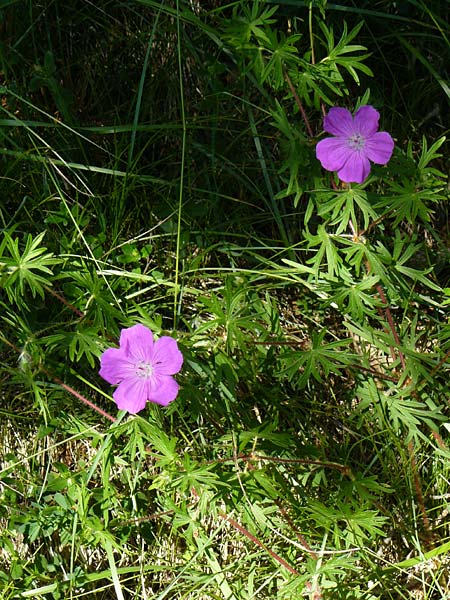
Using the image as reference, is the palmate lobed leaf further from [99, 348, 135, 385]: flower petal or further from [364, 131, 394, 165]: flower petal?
[364, 131, 394, 165]: flower petal

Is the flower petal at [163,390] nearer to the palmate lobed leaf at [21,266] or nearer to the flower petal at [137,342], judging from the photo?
the flower petal at [137,342]

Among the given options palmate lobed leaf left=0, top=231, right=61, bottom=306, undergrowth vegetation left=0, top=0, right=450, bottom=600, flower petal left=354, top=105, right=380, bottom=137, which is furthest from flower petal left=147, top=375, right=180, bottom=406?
flower petal left=354, top=105, right=380, bottom=137

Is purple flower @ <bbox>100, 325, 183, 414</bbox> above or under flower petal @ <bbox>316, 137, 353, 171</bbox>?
under

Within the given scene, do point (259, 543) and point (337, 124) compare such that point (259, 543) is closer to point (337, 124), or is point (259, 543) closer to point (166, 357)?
point (166, 357)

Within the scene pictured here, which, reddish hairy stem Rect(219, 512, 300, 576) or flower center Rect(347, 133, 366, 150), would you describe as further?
reddish hairy stem Rect(219, 512, 300, 576)

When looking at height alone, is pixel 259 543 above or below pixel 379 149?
below

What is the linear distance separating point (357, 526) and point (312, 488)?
0.21 meters

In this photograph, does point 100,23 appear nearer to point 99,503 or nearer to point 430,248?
point 430,248

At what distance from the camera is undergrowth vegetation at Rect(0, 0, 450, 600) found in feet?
7.48

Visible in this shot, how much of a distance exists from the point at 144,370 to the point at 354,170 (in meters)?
0.69

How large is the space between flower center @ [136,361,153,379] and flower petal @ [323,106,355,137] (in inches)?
28.5

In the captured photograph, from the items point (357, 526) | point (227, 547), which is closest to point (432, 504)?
point (357, 526)

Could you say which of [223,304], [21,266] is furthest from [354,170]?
[21,266]

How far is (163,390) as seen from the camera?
210 centimetres
